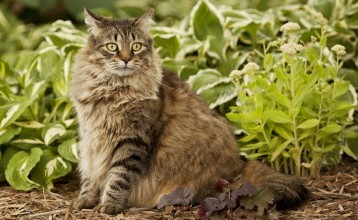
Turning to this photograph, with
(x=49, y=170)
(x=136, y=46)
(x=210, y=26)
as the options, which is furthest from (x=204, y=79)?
(x=49, y=170)

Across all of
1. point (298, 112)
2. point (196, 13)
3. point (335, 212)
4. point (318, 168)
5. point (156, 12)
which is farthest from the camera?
point (156, 12)

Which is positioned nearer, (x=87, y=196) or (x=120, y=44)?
(x=120, y=44)

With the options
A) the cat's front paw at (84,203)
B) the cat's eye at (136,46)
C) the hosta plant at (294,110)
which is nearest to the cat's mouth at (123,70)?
the cat's eye at (136,46)

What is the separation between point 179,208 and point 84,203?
54 cm

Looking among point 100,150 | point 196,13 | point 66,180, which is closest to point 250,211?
point 100,150

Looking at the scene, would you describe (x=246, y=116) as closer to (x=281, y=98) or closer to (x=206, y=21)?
(x=281, y=98)

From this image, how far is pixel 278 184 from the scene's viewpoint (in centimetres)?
352

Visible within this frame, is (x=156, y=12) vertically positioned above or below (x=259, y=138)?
above

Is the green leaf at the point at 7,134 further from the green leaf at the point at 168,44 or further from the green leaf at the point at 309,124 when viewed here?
the green leaf at the point at 309,124

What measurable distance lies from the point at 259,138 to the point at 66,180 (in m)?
1.28

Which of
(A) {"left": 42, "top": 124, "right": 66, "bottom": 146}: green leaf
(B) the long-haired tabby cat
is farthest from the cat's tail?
(A) {"left": 42, "top": 124, "right": 66, "bottom": 146}: green leaf

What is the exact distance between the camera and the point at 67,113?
449 cm

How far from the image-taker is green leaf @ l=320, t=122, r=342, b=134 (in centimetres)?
381

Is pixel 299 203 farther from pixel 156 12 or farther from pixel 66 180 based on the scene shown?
pixel 156 12
